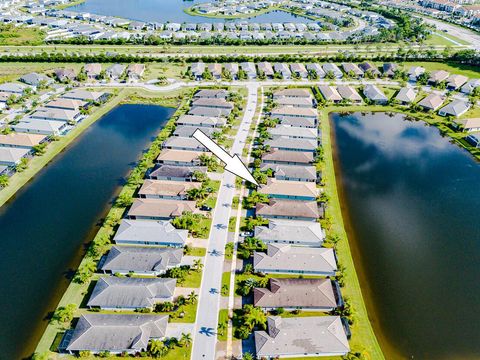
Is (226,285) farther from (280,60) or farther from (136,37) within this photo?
(136,37)

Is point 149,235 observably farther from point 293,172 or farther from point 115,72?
point 115,72

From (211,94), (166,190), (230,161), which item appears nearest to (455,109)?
(211,94)

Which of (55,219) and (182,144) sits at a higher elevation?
(182,144)

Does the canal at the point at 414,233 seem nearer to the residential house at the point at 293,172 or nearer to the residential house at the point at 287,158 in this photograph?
the residential house at the point at 293,172

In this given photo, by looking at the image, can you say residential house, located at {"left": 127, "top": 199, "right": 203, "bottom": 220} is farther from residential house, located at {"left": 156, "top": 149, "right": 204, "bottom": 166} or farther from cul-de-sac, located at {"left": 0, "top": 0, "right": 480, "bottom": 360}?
residential house, located at {"left": 156, "top": 149, "right": 204, "bottom": 166}

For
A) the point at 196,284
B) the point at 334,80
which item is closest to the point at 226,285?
the point at 196,284

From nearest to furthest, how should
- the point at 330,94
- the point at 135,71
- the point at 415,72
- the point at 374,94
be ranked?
the point at 330,94, the point at 374,94, the point at 135,71, the point at 415,72

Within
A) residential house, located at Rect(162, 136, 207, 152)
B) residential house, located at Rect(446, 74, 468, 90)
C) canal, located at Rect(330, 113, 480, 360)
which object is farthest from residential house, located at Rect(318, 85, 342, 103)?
residential house, located at Rect(162, 136, 207, 152)
